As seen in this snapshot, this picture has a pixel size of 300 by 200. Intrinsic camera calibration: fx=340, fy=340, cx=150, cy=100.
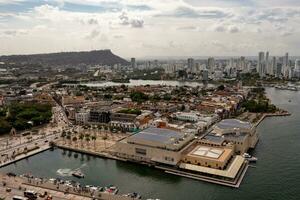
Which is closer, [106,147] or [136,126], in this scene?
[106,147]

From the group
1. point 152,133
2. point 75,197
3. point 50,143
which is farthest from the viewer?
point 50,143

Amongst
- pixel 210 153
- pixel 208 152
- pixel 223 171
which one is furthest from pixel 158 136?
pixel 223 171

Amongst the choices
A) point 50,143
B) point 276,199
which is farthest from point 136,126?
point 276,199

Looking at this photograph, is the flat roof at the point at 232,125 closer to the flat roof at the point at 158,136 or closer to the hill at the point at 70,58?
the flat roof at the point at 158,136

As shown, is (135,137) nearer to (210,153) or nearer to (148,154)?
(148,154)

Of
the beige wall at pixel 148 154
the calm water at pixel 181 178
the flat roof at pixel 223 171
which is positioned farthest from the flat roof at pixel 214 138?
the beige wall at pixel 148 154

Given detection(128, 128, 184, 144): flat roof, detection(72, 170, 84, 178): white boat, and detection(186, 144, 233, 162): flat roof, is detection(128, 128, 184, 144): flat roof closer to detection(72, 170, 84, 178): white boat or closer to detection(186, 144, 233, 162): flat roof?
detection(186, 144, 233, 162): flat roof

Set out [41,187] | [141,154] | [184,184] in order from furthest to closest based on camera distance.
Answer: [141,154] < [184,184] < [41,187]

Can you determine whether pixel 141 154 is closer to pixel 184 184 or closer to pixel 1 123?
pixel 184 184
